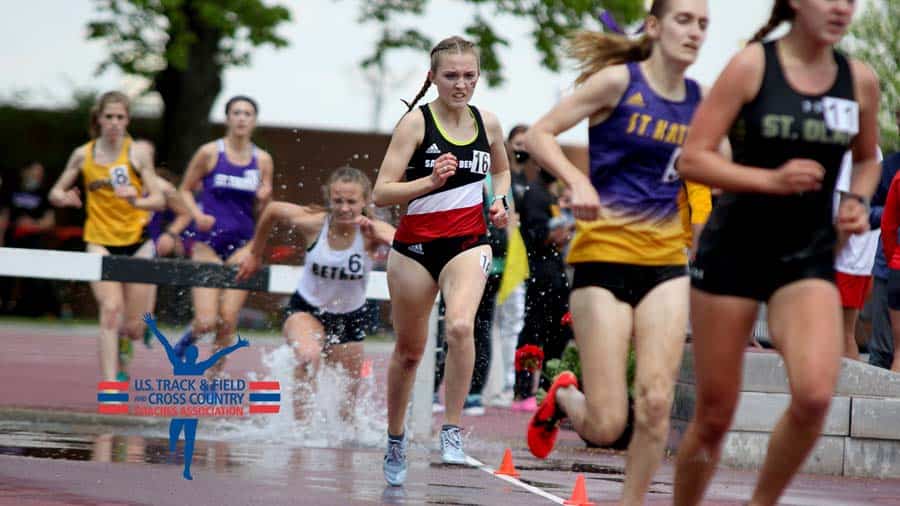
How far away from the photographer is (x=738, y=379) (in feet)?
19.5

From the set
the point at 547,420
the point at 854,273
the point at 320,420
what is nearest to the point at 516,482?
the point at 547,420

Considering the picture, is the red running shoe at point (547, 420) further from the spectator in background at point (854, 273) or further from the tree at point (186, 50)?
the tree at point (186, 50)

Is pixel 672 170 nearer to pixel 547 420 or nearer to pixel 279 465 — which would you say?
pixel 547 420

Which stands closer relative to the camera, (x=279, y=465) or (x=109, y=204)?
(x=279, y=465)

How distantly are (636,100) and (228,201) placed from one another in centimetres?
641

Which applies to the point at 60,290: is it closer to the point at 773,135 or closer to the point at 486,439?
the point at 486,439

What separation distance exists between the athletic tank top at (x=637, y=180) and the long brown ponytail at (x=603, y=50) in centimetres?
25

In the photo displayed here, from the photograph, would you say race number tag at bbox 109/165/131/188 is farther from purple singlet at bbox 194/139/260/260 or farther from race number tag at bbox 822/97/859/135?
race number tag at bbox 822/97/859/135

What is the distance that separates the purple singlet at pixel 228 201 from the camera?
12.6 metres

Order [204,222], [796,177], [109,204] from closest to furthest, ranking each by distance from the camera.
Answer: [796,177] → [204,222] → [109,204]

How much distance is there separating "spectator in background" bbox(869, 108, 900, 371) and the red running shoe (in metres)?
5.62

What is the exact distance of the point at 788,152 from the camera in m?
5.86

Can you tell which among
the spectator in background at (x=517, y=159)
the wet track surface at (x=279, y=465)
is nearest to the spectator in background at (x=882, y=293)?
the wet track surface at (x=279, y=465)

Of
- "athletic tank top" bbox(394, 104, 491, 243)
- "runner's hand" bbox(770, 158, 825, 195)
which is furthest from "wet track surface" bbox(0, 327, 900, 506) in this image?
"runner's hand" bbox(770, 158, 825, 195)
